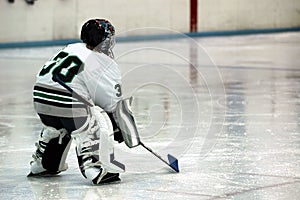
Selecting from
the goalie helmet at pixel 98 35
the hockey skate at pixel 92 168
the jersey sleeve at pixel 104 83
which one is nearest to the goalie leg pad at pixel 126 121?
the jersey sleeve at pixel 104 83

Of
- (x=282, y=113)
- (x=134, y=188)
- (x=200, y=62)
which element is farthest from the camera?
(x=200, y=62)

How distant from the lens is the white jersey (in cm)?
594

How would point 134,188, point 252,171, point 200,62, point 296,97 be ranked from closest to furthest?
point 134,188, point 252,171, point 296,97, point 200,62

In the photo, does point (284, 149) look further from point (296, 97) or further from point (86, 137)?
point (296, 97)

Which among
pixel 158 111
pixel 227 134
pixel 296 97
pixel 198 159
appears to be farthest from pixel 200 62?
pixel 198 159

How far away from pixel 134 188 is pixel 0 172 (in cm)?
112

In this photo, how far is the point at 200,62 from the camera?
1579 centimetres

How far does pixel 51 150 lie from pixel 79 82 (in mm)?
588

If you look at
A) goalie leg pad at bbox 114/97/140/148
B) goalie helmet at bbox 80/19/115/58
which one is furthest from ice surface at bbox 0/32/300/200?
goalie helmet at bbox 80/19/115/58

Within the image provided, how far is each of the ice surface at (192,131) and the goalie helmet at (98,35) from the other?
797 mm

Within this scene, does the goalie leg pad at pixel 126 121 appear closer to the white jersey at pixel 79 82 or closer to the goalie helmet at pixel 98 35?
the white jersey at pixel 79 82

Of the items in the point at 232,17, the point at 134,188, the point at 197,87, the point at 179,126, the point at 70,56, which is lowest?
the point at 232,17

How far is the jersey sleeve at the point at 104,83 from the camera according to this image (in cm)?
593

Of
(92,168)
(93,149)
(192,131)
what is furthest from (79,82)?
(192,131)
